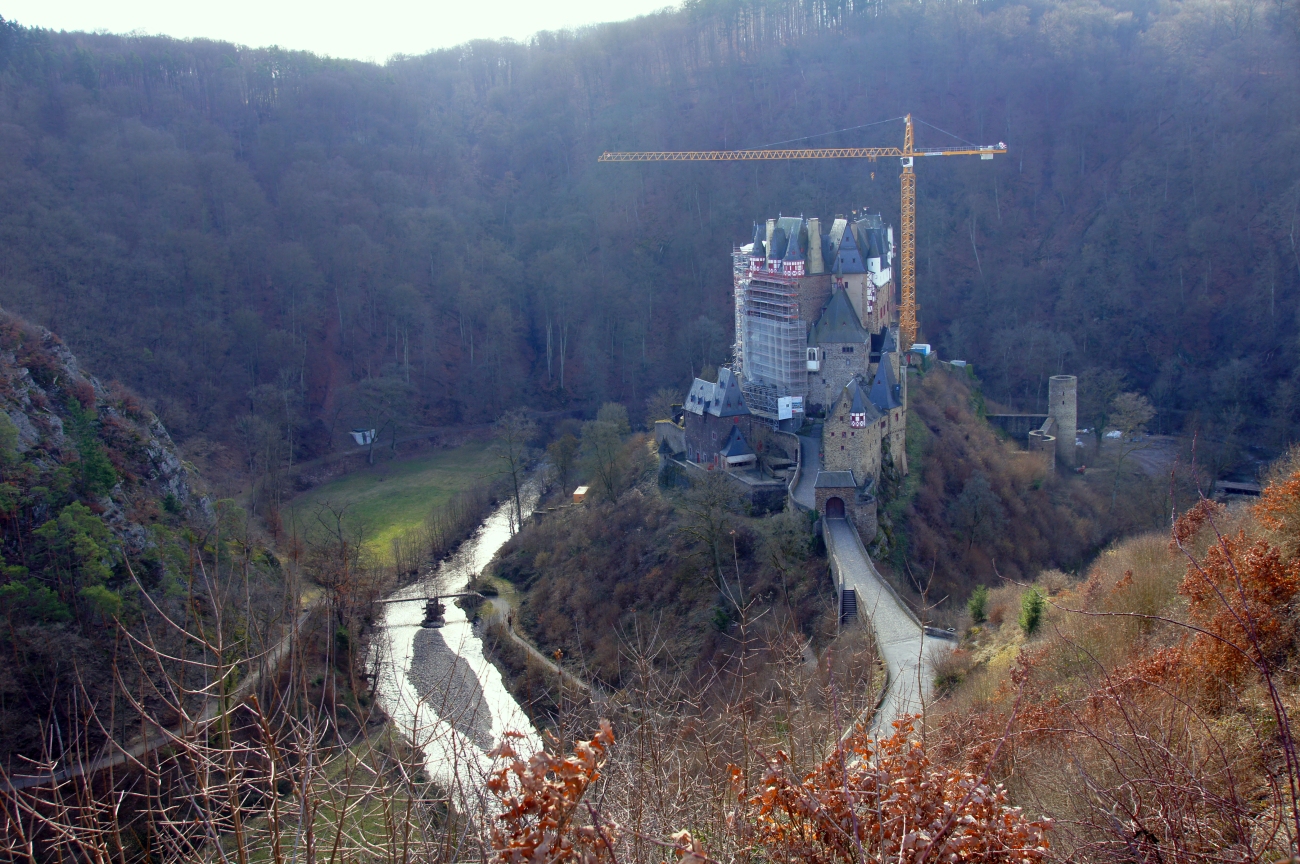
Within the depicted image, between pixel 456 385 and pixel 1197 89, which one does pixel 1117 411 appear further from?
pixel 456 385

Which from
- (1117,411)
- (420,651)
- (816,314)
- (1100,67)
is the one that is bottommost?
(420,651)

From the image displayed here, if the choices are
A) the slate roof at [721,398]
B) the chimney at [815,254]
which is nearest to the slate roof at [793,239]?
the chimney at [815,254]

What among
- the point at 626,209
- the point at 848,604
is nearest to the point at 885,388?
the point at 848,604

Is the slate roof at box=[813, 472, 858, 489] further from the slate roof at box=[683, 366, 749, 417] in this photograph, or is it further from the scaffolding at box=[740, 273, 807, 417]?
the scaffolding at box=[740, 273, 807, 417]

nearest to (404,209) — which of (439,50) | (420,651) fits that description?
(439,50)

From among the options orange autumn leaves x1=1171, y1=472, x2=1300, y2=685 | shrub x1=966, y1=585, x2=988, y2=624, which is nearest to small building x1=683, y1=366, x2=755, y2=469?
shrub x1=966, y1=585, x2=988, y2=624

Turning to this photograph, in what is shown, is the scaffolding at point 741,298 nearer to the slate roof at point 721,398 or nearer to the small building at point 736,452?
the slate roof at point 721,398

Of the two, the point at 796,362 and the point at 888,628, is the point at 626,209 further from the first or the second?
the point at 888,628
